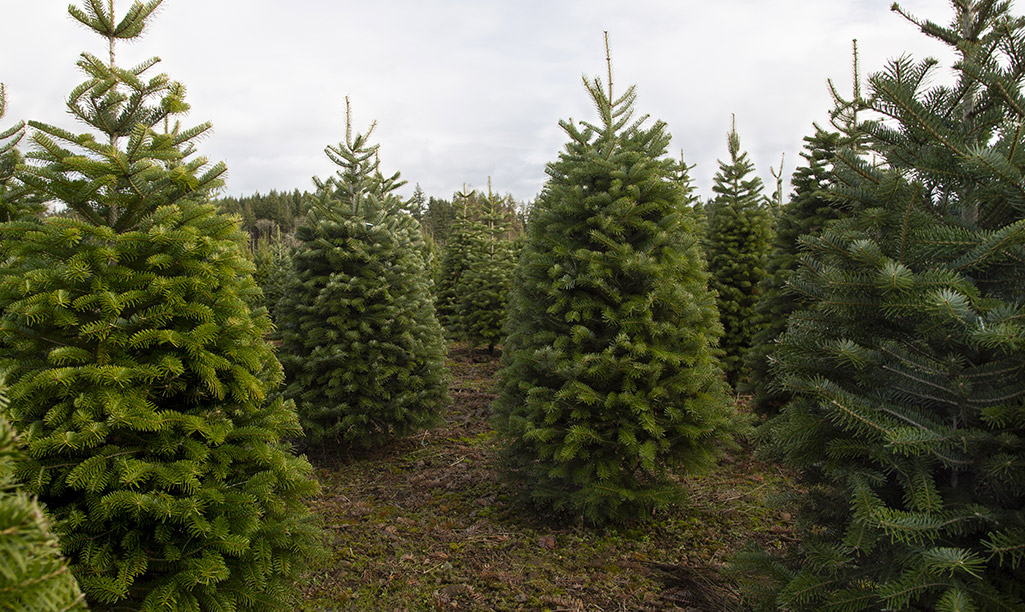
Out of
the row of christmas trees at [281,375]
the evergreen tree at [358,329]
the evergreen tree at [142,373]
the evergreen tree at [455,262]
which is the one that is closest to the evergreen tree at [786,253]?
the row of christmas trees at [281,375]

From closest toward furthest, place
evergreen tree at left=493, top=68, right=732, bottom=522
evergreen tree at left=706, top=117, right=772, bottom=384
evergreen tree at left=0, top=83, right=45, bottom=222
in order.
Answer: evergreen tree at left=0, top=83, right=45, bottom=222
evergreen tree at left=493, top=68, right=732, bottom=522
evergreen tree at left=706, top=117, right=772, bottom=384

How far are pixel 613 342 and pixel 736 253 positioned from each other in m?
6.04

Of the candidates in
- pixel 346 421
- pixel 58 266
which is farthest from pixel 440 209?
pixel 58 266

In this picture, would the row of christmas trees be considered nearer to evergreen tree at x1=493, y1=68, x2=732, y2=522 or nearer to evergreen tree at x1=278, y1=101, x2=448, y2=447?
evergreen tree at x1=493, y1=68, x2=732, y2=522

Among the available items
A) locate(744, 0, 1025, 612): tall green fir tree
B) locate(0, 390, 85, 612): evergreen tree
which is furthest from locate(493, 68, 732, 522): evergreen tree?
locate(0, 390, 85, 612): evergreen tree

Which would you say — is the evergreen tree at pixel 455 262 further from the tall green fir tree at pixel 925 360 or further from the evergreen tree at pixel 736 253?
the tall green fir tree at pixel 925 360

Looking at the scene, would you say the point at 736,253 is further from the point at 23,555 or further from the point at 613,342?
the point at 23,555

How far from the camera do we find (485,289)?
1363cm

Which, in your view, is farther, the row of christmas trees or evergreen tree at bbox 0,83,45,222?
evergreen tree at bbox 0,83,45,222

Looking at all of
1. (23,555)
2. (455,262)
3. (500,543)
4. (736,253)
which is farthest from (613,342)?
(455,262)

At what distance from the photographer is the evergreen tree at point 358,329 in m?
6.93

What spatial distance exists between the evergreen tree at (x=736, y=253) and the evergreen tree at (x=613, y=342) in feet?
15.0

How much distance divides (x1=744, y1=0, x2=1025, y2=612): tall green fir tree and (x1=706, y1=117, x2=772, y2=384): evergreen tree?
688 centimetres

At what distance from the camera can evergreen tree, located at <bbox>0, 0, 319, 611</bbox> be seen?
2760mm
